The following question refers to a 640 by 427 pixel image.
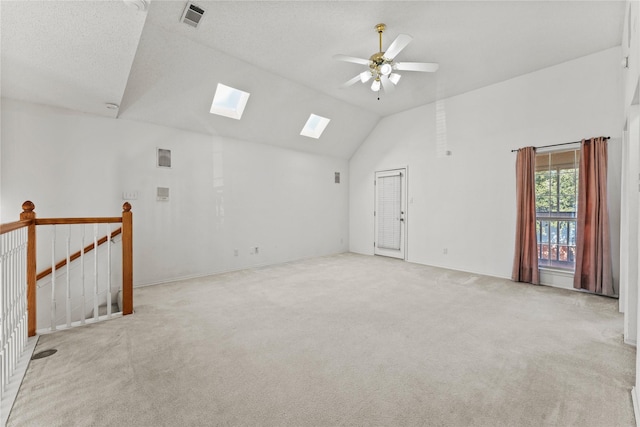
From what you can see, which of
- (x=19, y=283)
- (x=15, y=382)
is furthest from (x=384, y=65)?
(x=15, y=382)

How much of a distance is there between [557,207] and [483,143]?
1.51 metres

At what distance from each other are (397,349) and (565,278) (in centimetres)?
344

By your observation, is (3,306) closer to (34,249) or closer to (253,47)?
(34,249)

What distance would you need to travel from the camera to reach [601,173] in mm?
3633

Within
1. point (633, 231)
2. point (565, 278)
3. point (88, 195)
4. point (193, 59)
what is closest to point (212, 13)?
point (193, 59)

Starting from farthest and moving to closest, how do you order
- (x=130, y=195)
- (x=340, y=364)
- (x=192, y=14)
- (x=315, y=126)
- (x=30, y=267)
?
(x=315, y=126) < (x=130, y=195) < (x=192, y=14) < (x=30, y=267) < (x=340, y=364)

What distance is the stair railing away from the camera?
5.94 ft

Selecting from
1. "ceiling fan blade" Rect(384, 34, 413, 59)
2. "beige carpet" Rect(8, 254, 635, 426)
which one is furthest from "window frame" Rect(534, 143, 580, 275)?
"ceiling fan blade" Rect(384, 34, 413, 59)

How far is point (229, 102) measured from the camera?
4.90 metres

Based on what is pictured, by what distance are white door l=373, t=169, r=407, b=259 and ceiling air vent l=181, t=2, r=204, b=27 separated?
4.57 meters

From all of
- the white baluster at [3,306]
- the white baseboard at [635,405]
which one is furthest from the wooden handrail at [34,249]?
the white baseboard at [635,405]

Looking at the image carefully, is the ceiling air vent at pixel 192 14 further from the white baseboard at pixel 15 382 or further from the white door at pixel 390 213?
the white door at pixel 390 213

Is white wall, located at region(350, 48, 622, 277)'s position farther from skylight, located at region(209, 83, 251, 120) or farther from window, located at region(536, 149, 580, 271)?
skylight, located at region(209, 83, 251, 120)

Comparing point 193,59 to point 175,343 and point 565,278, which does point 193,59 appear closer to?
point 175,343
